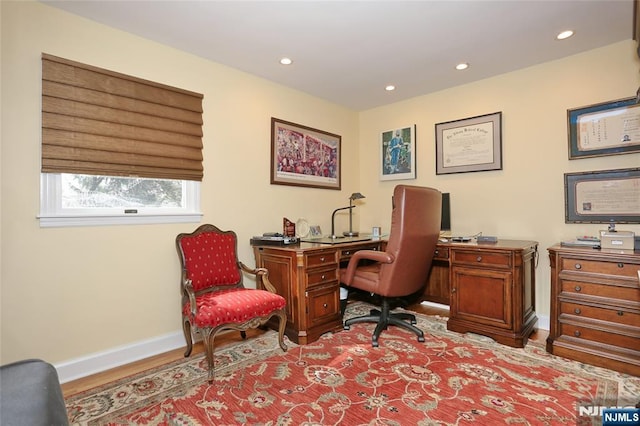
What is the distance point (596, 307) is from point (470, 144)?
75.4 inches

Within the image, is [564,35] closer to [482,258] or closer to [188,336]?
[482,258]

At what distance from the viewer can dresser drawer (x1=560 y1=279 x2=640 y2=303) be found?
7.40ft

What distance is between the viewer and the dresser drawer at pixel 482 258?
2725 mm

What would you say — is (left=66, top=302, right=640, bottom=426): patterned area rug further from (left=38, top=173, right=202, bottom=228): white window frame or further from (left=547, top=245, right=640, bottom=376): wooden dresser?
(left=38, top=173, right=202, bottom=228): white window frame

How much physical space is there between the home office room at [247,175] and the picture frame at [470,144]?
2cm

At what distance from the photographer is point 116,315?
2.45 meters

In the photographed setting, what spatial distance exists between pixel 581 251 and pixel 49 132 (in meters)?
Result: 3.89

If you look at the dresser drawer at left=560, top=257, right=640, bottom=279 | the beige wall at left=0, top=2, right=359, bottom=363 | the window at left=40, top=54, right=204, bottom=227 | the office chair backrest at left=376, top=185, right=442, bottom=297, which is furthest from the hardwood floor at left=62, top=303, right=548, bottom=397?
the office chair backrest at left=376, top=185, right=442, bottom=297

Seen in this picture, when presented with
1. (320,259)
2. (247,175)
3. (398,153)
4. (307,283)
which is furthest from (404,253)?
(398,153)

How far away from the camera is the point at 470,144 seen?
3.56 metres

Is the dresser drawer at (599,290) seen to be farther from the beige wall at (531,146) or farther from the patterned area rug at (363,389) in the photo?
the beige wall at (531,146)

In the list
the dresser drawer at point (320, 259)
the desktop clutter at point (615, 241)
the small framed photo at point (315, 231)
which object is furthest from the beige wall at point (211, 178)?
the dresser drawer at point (320, 259)

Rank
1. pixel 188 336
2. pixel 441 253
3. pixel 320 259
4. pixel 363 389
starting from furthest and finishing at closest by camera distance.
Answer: pixel 441 253 → pixel 320 259 → pixel 188 336 → pixel 363 389

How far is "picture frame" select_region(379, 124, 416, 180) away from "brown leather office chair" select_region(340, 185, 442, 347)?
1311mm
